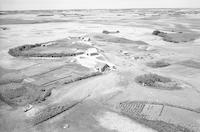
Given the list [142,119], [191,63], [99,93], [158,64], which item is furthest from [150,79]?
[191,63]

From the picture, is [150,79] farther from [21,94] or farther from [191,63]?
[21,94]

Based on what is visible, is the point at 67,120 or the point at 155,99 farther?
the point at 155,99

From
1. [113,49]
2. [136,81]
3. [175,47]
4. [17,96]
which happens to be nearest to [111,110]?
[136,81]

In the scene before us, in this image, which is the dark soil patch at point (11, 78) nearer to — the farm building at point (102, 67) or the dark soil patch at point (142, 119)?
the farm building at point (102, 67)

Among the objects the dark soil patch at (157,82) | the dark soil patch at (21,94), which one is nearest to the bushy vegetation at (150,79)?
the dark soil patch at (157,82)

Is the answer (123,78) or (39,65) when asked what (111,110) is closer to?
(123,78)

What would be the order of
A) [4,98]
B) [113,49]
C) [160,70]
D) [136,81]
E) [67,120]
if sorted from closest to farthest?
[67,120]
[4,98]
[136,81]
[160,70]
[113,49]

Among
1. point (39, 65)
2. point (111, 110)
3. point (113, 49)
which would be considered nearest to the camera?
point (111, 110)
